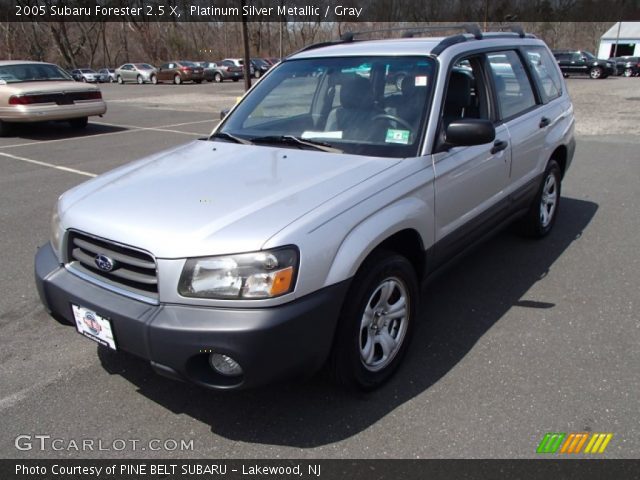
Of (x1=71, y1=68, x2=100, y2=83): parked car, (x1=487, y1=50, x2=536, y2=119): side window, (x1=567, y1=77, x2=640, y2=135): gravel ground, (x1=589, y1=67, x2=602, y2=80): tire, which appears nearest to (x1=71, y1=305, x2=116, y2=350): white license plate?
(x1=487, y1=50, x2=536, y2=119): side window

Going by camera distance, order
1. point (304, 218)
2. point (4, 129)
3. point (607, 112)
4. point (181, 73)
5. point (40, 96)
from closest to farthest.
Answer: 1. point (304, 218)
2. point (40, 96)
3. point (4, 129)
4. point (607, 112)
5. point (181, 73)

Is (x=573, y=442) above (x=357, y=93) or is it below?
below

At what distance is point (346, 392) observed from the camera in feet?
9.17

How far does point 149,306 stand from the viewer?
7.64 ft

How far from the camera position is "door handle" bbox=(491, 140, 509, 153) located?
3703 mm

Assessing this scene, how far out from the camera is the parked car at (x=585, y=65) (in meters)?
33.1

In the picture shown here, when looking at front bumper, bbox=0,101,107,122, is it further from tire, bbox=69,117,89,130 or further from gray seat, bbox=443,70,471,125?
gray seat, bbox=443,70,471,125

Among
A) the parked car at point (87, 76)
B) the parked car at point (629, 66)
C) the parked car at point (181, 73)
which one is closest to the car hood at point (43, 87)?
the parked car at point (181, 73)

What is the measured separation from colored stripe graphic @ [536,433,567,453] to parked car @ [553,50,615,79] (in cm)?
3608

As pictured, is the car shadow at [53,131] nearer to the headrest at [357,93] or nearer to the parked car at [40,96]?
the parked car at [40,96]

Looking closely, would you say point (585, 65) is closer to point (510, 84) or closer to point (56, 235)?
point (510, 84)

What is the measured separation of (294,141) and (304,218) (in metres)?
1.13

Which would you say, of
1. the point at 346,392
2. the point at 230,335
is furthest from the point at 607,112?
the point at 230,335

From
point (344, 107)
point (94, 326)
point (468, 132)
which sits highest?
point (344, 107)
